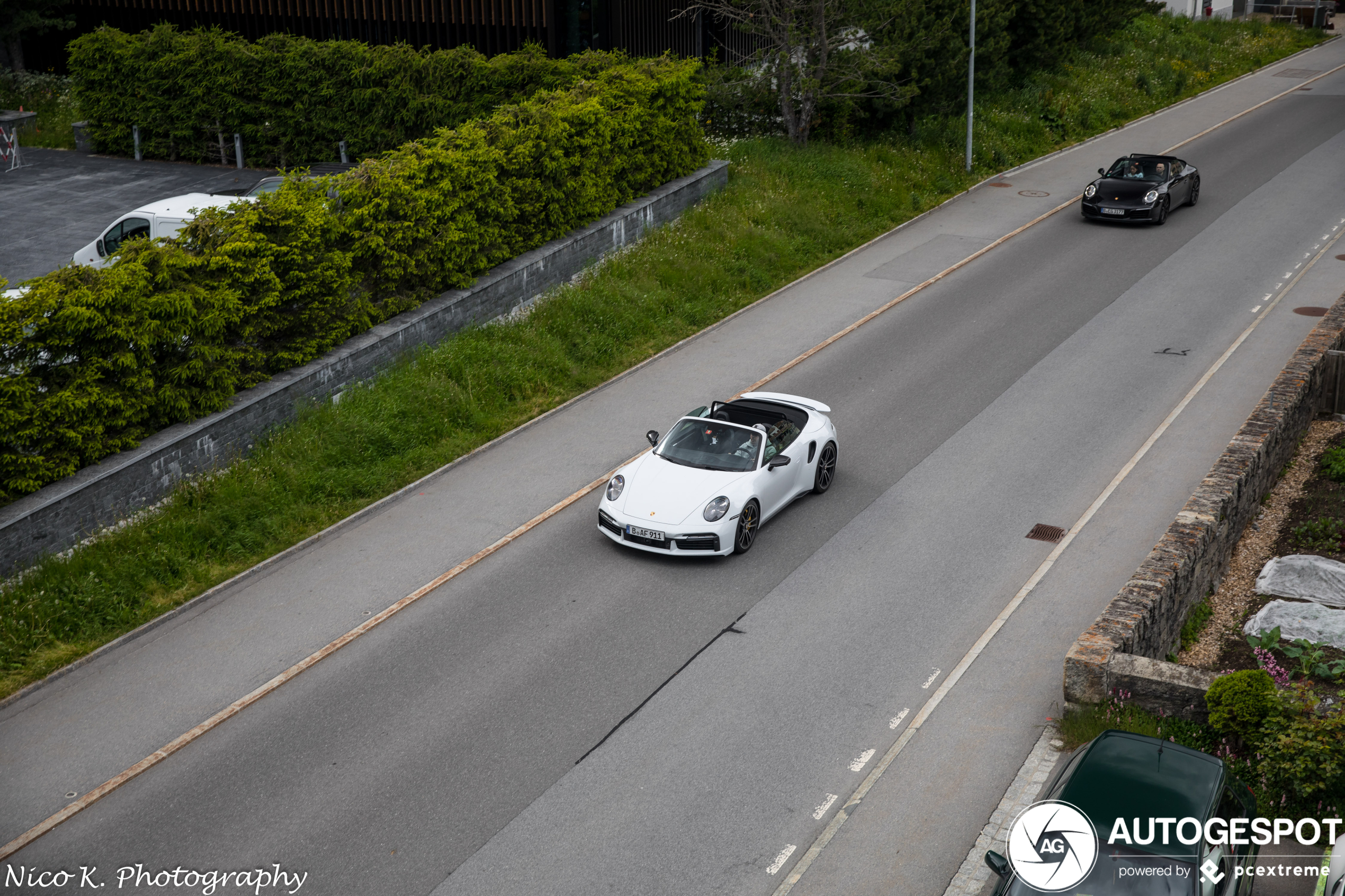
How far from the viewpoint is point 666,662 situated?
1208 cm

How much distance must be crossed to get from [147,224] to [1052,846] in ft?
61.2

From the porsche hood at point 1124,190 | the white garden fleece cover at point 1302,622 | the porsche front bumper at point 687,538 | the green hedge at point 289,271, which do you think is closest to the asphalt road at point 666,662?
the porsche front bumper at point 687,538

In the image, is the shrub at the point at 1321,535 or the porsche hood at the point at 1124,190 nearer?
the shrub at the point at 1321,535

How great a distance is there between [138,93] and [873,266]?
65.9 feet

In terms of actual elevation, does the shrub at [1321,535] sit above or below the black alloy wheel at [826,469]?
below

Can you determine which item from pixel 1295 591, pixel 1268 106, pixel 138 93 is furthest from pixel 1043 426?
pixel 1268 106

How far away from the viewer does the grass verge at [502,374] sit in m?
13.2

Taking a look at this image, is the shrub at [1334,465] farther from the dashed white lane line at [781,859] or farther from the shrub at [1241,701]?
the dashed white lane line at [781,859]

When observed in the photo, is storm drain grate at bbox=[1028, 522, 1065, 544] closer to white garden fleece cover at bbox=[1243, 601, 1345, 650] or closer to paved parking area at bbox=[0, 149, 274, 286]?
white garden fleece cover at bbox=[1243, 601, 1345, 650]

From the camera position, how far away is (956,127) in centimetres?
3266

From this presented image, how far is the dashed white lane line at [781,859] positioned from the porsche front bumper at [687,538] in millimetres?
4786

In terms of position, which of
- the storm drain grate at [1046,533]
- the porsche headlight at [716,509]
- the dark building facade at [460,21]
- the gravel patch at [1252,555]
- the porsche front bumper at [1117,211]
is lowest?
the gravel patch at [1252,555]

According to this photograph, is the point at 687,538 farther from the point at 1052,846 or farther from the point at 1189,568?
the point at 1052,846

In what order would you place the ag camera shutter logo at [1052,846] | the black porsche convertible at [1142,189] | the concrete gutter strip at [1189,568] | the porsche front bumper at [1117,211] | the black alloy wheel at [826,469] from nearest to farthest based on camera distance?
the ag camera shutter logo at [1052,846] → the concrete gutter strip at [1189,568] → the black alloy wheel at [826,469] → the porsche front bumper at [1117,211] → the black porsche convertible at [1142,189]
